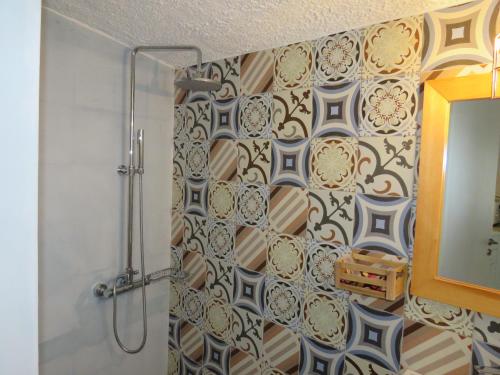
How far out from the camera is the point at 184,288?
189 centimetres

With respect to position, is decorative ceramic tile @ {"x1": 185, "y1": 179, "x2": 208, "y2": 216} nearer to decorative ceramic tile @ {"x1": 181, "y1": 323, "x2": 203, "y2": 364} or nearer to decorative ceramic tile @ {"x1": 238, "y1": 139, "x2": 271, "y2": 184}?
decorative ceramic tile @ {"x1": 238, "y1": 139, "x2": 271, "y2": 184}

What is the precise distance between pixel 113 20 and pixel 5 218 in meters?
1.20

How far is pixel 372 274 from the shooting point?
44.9 inches

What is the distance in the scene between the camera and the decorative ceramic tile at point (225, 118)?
64.0 inches

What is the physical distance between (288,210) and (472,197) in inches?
28.2

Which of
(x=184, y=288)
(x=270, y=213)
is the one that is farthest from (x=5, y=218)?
(x=184, y=288)

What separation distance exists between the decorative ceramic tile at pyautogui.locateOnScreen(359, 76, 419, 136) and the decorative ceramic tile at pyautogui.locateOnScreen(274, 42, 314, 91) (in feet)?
0.90

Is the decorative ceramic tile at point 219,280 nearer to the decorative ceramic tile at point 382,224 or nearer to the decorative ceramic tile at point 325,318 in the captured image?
the decorative ceramic tile at point 325,318

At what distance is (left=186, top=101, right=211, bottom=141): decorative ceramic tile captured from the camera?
174cm

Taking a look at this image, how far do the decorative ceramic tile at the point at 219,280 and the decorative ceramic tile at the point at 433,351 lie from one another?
873mm

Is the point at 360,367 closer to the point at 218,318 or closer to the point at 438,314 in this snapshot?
the point at 438,314

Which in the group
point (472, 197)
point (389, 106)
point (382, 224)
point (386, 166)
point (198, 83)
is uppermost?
point (198, 83)

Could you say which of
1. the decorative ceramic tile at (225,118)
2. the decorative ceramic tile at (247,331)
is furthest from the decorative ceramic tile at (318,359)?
the decorative ceramic tile at (225,118)

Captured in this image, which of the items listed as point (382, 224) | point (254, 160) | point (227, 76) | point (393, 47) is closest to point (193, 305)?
point (254, 160)
